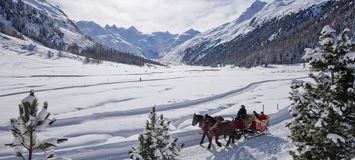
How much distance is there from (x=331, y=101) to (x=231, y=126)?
10622 mm

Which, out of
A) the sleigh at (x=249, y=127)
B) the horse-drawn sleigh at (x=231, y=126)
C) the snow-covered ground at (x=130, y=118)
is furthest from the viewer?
the sleigh at (x=249, y=127)

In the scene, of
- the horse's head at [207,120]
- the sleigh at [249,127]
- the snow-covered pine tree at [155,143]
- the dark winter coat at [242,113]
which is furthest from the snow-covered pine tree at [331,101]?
the dark winter coat at [242,113]

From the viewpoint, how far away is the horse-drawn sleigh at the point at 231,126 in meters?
21.0

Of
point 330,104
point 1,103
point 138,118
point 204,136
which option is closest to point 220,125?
point 204,136

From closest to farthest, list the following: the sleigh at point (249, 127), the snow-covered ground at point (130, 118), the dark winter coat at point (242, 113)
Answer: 1. the snow-covered ground at point (130, 118)
2. the sleigh at point (249, 127)
3. the dark winter coat at point (242, 113)

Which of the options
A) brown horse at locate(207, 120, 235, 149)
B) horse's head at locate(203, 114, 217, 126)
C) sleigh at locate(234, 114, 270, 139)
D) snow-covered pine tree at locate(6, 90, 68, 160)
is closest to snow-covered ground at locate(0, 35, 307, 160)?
sleigh at locate(234, 114, 270, 139)

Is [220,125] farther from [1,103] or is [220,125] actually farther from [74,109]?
[1,103]

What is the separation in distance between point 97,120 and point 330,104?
18.7 m

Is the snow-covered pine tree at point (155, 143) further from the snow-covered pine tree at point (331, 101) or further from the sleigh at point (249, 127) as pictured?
the sleigh at point (249, 127)

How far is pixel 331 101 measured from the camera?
11188 mm

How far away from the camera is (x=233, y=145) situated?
70.7 ft

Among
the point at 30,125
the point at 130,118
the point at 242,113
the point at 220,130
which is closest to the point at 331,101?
the point at 30,125

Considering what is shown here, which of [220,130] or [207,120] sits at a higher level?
[207,120]

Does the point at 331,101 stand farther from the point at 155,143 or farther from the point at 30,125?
the point at 30,125
